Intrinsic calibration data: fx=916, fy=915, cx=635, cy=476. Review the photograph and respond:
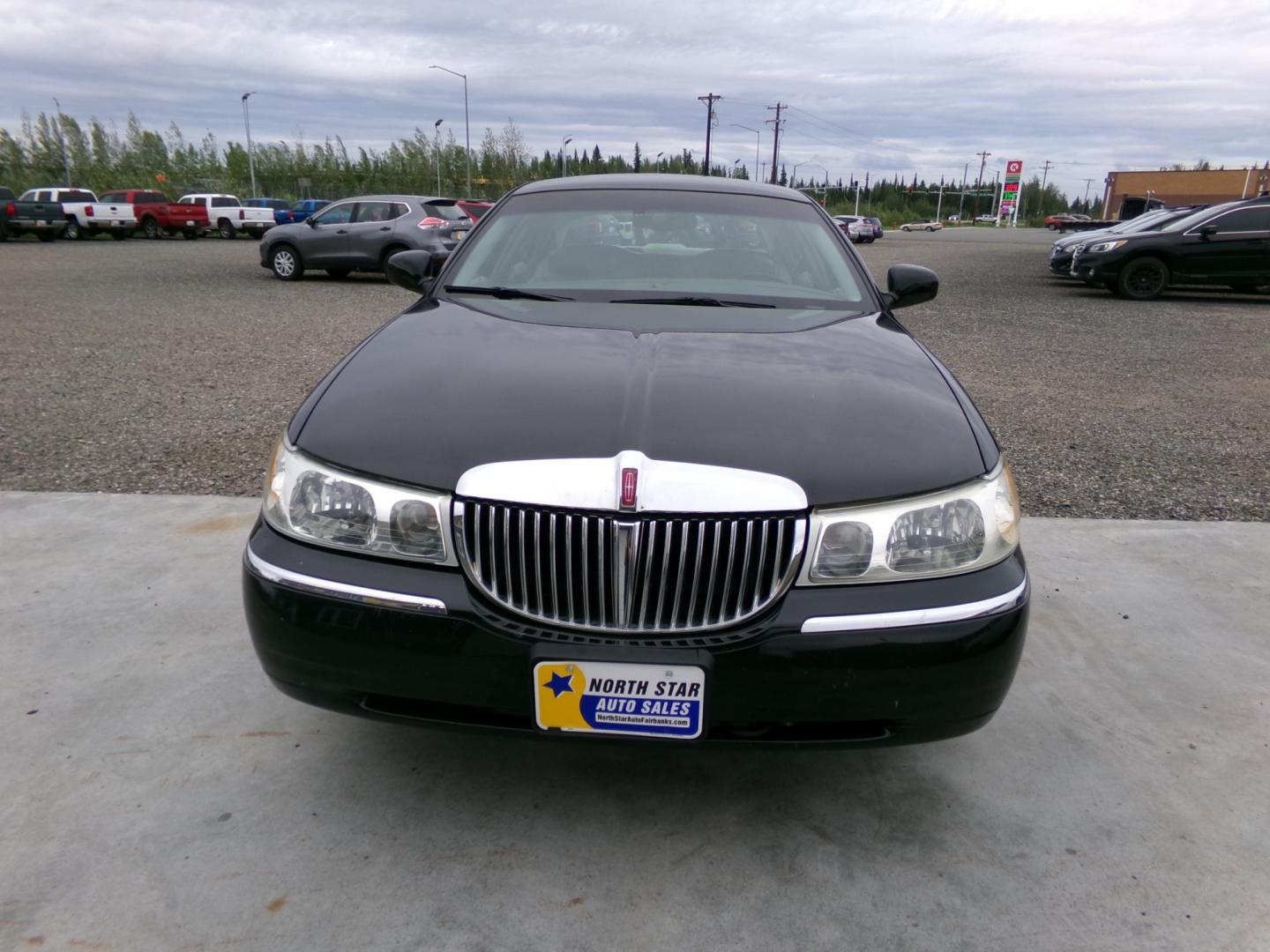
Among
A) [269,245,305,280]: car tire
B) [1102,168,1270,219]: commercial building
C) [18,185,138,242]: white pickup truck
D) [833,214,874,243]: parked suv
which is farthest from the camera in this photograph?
[1102,168,1270,219]: commercial building

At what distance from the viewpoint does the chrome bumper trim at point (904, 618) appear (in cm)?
184

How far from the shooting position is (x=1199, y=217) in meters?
13.8

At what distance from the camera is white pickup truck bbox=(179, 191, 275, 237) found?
3284 cm

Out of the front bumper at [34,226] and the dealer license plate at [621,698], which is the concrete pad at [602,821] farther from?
the front bumper at [34,226]

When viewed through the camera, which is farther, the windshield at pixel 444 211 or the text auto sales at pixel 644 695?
the windshield at pixel 444 211

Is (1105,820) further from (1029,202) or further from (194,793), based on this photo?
(1029,202)

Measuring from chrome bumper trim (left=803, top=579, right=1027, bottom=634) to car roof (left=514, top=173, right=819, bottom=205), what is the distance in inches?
92.1

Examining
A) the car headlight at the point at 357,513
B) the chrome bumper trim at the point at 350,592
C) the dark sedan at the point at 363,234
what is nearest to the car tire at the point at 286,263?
the dark sedan at the point at 363,234

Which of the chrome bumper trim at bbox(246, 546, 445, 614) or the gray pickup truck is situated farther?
the gray pickup truck

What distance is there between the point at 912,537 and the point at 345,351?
24.4 feet

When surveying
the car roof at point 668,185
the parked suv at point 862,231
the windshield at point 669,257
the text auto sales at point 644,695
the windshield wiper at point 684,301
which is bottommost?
the parked suv at point 862,231

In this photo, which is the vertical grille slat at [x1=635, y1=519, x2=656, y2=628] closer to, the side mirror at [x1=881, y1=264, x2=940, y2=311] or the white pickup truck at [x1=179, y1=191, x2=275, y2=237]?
the side mirror at [x1=881, y1=264, x2=940, y2=311]

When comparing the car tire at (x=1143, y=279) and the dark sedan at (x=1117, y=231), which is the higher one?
the dark sedan at (x=1117, y=231)

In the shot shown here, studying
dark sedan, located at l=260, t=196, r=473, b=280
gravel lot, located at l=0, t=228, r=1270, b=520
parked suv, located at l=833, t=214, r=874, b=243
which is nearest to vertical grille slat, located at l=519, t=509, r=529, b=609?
gravel lot, located at l=0, t=228, r=1270, b=520
